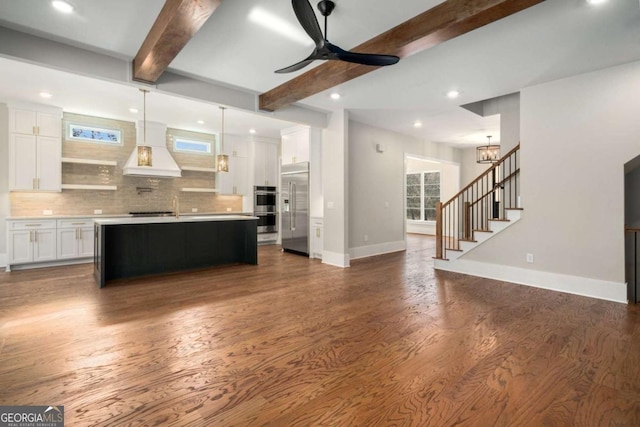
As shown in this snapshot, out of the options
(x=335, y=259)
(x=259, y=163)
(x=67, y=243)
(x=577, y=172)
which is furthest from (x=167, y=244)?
(x=577, y=172)

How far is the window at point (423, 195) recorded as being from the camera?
1120 cm

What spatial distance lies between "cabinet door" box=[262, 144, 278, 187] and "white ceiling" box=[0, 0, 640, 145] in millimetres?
2970

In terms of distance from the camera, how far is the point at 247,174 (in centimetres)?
837

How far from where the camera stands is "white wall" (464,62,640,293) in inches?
151

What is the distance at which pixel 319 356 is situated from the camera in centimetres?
241

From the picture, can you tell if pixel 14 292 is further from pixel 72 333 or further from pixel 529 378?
pixel 529 378

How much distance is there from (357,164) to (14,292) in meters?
5.91

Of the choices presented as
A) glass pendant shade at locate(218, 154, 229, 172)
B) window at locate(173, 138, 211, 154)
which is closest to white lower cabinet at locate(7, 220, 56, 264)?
window at locate(173, 138, 211, 154)

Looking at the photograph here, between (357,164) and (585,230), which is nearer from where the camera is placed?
(585,230)

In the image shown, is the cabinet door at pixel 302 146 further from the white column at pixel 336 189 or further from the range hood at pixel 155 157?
the range hood at pixel 155 157

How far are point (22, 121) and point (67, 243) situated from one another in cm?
229

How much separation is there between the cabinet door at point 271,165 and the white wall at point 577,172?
5.89 meters

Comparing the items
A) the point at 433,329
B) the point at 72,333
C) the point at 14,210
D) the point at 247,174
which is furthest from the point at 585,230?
the point at 14,210

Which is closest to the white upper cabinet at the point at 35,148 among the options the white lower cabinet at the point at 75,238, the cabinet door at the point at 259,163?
the white lower cabinet at the point at 75,238
